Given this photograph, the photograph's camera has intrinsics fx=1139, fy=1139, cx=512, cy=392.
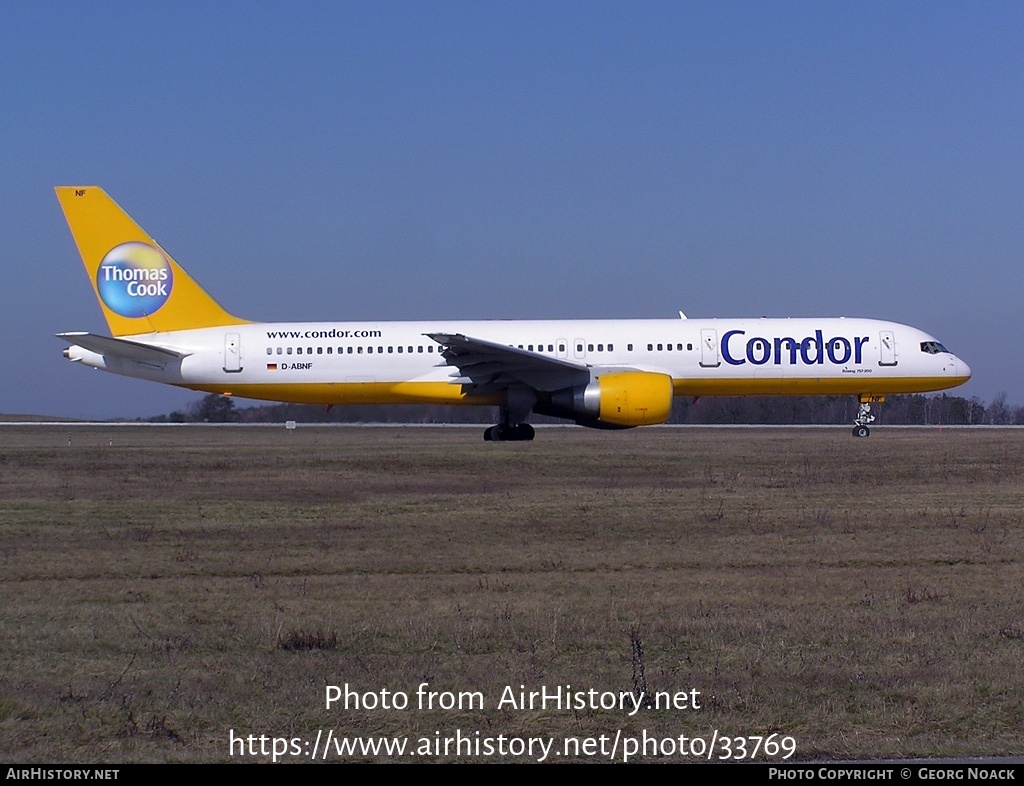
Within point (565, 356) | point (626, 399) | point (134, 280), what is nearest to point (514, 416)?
point (565, 356)

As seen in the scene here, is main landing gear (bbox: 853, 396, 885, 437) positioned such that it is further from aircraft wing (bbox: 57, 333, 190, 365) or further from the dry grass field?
aircraft wing (bbox: 57, 333, 190, 365)

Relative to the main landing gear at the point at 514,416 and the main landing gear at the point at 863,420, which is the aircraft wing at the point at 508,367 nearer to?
the main landing gear at the point at 514,416

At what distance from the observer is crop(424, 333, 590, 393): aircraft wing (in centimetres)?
2759

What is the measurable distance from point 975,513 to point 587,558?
626 centimetres

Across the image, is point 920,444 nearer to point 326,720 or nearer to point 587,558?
point 587,558

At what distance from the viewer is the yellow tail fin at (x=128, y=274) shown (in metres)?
31.5

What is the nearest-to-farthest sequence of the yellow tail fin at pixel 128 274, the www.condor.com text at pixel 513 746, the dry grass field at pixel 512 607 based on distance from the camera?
the www.condor.com text at pixel 513 746
the dry grass field at pixel 512 607
the yellow tail fin at pixel 128 274

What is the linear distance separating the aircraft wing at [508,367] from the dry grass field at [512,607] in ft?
25.4

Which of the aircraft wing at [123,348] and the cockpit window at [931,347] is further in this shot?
the cockpit window at [931,347]

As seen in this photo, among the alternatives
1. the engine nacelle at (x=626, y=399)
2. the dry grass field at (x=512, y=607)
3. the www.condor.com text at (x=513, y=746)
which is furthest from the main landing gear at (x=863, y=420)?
the www.condor.com text at (x=513, y=746)

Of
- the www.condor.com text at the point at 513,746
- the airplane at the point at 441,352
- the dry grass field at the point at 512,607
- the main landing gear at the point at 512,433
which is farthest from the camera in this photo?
the main landing gear at the point at 512,433

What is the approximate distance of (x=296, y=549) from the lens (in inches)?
505

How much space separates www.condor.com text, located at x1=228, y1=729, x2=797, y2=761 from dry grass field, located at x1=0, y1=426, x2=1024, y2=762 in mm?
78

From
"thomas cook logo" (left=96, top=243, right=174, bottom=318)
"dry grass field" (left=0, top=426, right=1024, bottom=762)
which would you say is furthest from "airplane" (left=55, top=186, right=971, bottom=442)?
"dry grass field" (left=0, top=426, right=1024, bottom=762)
